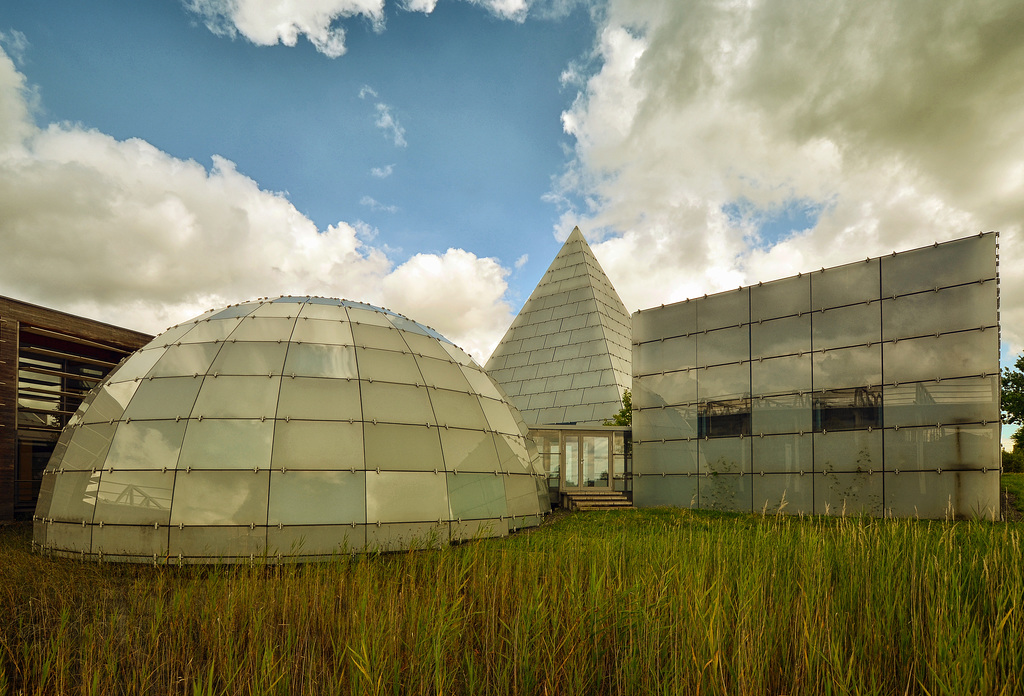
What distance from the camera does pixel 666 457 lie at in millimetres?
25875

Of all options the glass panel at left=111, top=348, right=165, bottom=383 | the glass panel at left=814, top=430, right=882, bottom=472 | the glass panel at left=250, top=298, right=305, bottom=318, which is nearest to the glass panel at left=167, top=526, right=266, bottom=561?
the glass panel at left=111, top=348, right=165, bottom=383

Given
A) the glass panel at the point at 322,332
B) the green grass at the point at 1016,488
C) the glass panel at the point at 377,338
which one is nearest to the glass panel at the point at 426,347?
the glass panel at the point at 377,338

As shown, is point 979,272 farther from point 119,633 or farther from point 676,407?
point 119,633

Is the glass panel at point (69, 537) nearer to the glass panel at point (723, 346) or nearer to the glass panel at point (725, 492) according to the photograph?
the glass panel at point (725, 492)

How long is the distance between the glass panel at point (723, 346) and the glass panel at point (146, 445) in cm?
Answer: 1975

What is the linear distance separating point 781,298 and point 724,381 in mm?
4013

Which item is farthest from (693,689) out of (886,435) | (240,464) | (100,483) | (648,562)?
(886,435)

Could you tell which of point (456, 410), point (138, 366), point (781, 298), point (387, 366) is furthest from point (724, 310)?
point (138, 366)

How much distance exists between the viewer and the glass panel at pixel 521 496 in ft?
A: 53.9

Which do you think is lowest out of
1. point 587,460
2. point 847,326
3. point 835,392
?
point 587,460

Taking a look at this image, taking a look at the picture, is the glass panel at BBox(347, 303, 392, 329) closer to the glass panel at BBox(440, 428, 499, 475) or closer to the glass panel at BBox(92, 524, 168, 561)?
the glass panel at BBox(440, 428, 499, 475)

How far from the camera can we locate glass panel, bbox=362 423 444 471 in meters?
14.1

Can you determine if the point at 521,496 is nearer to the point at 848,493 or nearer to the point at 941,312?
the point at 848,493

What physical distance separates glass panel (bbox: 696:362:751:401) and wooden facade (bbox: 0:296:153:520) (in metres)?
27.5
